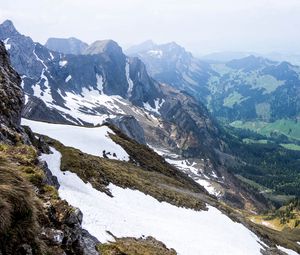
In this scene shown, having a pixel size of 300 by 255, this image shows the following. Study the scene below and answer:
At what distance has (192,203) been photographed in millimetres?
60625

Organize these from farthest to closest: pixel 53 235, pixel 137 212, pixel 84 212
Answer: pixel 137 212 < pixel 84 212 < pixel 53 235

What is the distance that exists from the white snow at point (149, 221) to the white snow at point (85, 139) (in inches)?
1498

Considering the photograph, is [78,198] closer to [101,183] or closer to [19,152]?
[101,183]

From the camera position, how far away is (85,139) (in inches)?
3784

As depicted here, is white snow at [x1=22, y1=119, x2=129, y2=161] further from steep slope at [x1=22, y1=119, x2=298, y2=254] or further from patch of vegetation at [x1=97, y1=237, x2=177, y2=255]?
patch of vegetation at [x1=97, y1=237, x2=177, y2=255]

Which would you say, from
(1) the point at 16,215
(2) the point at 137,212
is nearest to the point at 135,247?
(2) the point at 137,212

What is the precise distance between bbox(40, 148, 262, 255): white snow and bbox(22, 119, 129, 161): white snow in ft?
125

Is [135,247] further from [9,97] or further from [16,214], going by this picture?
[9,97]

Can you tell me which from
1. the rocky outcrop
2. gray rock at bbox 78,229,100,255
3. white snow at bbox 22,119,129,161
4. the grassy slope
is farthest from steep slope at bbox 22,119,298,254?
white snow at bbox 22,119,129,161

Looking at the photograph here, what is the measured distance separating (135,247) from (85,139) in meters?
65.9

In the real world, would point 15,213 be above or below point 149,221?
above

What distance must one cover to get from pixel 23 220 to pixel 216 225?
146 ft

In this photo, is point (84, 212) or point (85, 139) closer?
point (84, 212)

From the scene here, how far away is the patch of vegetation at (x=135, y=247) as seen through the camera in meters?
27.1
